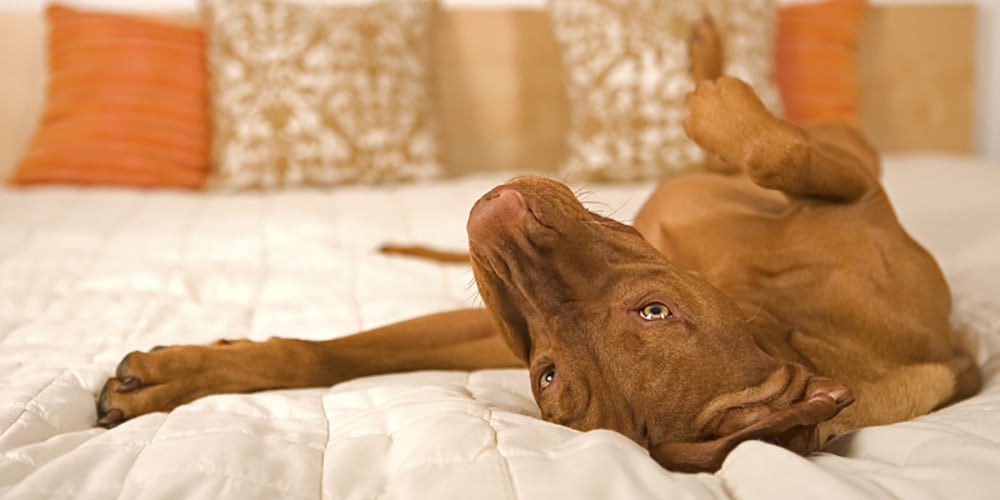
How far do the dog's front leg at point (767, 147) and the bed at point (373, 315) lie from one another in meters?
0.40

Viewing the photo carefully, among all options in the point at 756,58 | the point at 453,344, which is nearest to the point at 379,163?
the point at 756,58

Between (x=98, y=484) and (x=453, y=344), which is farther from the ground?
(x=98, y=484)

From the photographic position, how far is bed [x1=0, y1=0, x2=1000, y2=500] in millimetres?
1044

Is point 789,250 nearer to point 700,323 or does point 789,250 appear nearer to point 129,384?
point 700,323

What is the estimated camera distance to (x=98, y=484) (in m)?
1.04

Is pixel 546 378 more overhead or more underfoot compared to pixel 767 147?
more underfoot

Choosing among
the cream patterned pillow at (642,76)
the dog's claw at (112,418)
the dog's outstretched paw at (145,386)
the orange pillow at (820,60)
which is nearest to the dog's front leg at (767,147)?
the dog's outstretched paw at (145,386)

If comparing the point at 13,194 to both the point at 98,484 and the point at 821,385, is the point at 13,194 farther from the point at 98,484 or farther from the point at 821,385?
the point at 821,385

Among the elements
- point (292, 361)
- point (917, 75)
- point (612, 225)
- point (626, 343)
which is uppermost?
point (612, 225)

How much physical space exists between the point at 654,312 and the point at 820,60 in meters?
3.03

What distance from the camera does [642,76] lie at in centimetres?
365

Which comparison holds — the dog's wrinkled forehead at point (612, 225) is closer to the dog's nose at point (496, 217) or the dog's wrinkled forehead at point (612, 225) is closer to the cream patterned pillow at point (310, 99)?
the dog's nose at point (496, 217)

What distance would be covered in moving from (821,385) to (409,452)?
54 cm

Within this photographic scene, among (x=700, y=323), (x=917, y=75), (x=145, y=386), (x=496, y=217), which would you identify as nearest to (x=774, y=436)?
(x=700, y=323)
